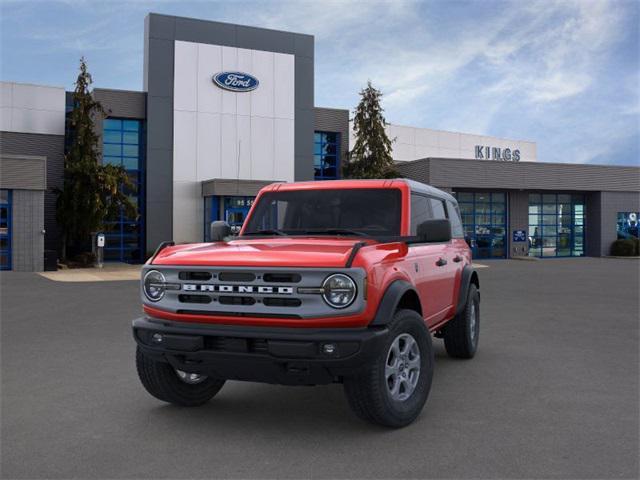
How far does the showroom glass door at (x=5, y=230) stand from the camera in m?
23.7

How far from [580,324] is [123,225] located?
24.8 m

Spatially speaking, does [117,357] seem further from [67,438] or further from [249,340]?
[249,340]

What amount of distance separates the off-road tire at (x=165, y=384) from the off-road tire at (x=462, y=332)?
3071 mm

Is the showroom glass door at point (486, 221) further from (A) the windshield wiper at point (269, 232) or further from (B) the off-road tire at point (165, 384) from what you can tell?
(B) the off-road tire at point (165, 384)

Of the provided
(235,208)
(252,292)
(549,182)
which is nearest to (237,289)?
(252,292)

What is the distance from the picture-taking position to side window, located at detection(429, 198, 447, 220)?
641cm

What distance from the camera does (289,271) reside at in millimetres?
4207

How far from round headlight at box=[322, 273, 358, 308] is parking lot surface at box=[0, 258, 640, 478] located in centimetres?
101

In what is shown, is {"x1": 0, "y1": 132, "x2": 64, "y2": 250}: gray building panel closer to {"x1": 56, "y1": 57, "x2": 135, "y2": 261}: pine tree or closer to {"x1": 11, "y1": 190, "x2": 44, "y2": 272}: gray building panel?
{"x1": 56, "y1": 57, "x2": 135, "y2": 261}: pine tree

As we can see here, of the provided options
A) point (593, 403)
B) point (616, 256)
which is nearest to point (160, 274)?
point (593, 403)

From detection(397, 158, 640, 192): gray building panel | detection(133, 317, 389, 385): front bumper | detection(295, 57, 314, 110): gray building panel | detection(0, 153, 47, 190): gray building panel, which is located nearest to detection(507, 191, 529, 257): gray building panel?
detection(397, 158, 640, 192): gray building panel

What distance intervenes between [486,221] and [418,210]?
Answer: 3015 centimetres

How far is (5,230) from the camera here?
2370cm

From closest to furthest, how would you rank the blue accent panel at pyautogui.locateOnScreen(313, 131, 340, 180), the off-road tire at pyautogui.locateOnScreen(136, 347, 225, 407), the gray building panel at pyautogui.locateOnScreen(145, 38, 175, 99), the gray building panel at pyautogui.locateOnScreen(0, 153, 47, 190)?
the off-road tire at pyautogui.locateOnScreen(136, 347, 225, 407) < the gray building panel at pyautogui.locateOnScreen(0, 153, 47, 190) < the gray building panel at pyautogui.locateOnScreen(145, 38, 175, 99) < the blue accent panel at pyautogui.locateOnScreen(313, 131, 340, 180)
